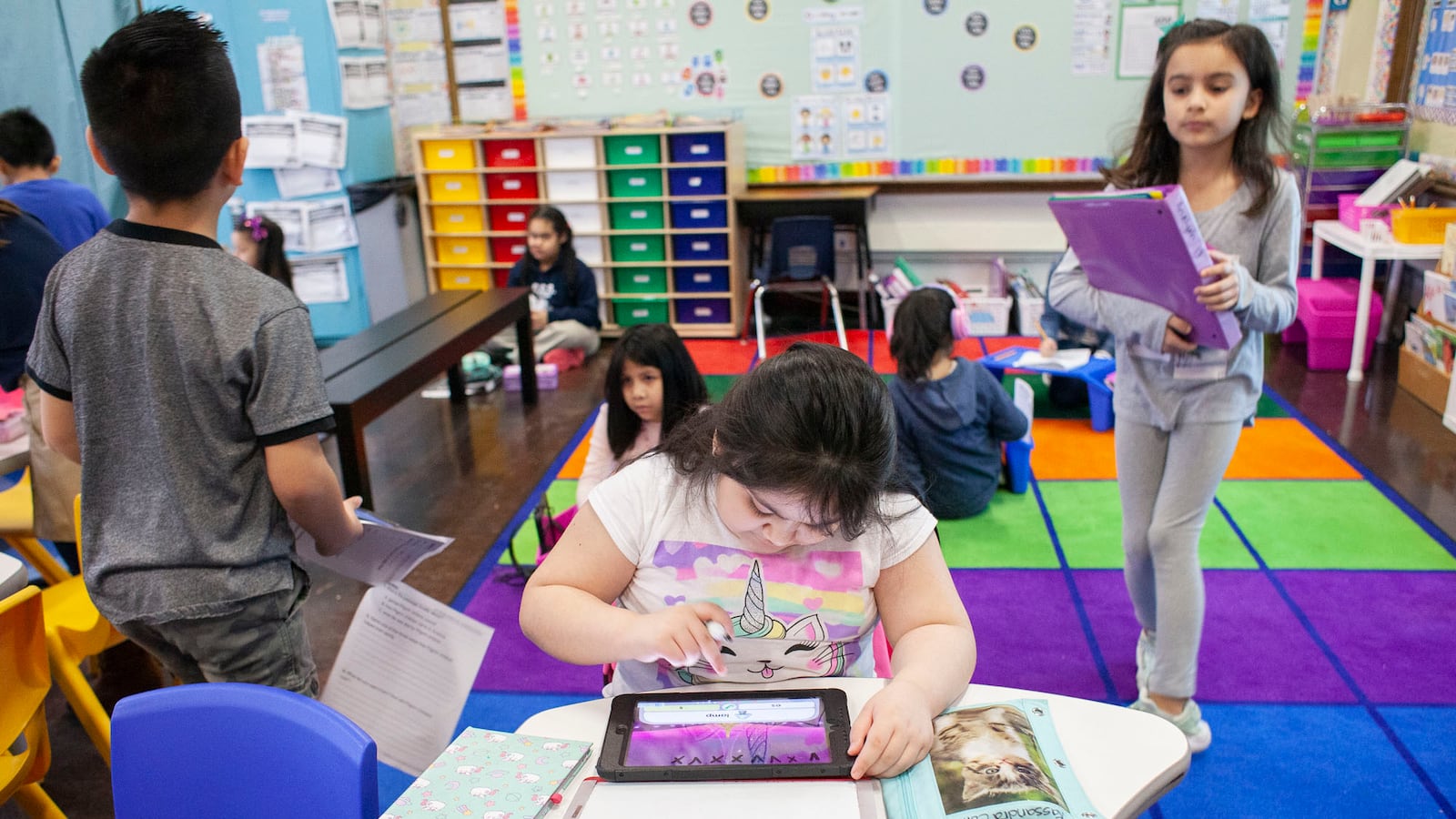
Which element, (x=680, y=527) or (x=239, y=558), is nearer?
(x=680, y=527)

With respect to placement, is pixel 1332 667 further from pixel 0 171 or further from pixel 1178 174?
pixel 0 171

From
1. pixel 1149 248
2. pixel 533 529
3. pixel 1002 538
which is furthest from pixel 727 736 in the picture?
pixel 533 529

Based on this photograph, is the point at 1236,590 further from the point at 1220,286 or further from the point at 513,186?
the point at 513,186

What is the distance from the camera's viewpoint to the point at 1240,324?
1795 millimetres

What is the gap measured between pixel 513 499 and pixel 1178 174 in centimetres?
237

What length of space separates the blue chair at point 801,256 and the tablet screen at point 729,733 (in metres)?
4.19

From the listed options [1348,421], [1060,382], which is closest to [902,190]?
[1060,382]

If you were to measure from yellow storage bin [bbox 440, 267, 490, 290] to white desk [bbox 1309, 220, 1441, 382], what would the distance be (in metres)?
4.29

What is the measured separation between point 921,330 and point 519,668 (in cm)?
144

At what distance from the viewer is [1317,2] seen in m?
5.16

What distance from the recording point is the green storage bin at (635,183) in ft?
18.3

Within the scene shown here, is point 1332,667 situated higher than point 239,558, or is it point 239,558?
point 239,558

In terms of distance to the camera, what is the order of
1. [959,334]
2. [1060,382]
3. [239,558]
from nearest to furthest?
1. [239,558]
2. [959,334]
3. [1060,382]

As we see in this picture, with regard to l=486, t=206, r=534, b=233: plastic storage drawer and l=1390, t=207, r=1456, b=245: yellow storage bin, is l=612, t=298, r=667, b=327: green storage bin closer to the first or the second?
l=486, t=206, r=534, b=233: plastic storage drawer
